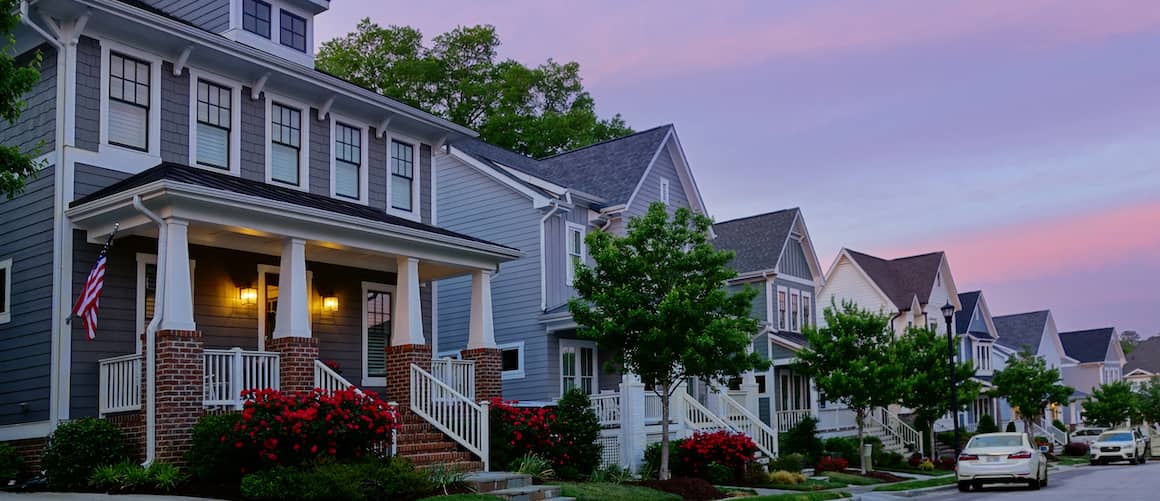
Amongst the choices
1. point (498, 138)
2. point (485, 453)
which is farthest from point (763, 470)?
point (498, 138)

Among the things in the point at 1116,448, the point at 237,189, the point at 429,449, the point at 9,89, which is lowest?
the point at 1116,448

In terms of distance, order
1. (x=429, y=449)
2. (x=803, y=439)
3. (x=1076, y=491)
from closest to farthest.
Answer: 1. (x=429, y=449)
2. (x=1076, y=491)
3. (x=803, y=439)

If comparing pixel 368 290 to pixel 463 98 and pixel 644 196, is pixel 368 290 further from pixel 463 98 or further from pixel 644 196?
pixel 463 98

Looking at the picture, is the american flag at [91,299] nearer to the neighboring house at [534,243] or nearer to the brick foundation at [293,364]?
the brick foundation at [293,364]

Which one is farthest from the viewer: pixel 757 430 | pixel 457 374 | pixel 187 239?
pixel 757 430

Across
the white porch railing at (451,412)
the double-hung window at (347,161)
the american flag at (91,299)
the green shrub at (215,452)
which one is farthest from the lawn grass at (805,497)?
the american flag at (91,299)

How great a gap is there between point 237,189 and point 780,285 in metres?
26.2

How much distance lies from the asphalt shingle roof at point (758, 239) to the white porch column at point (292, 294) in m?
23.1

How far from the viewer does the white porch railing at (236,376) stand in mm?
16812

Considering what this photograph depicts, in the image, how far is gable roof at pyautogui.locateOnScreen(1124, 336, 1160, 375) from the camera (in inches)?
4045

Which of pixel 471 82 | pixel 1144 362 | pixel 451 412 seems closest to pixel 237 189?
pixel 451 412

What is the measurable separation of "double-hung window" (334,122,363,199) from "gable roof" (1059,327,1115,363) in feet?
240

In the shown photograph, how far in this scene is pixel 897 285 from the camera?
171ft

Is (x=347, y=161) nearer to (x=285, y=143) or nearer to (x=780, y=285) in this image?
(x=285, y=143)
